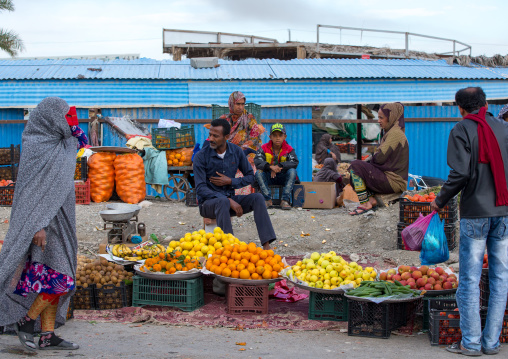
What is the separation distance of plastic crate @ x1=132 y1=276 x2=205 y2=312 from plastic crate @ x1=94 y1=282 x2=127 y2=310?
113 mm

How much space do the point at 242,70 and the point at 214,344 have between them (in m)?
12.2

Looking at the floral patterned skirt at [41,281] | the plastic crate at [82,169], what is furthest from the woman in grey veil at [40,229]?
the plastic crate at [82,169]

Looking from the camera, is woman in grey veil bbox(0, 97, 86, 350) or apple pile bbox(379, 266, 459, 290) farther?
apple pile bbox(379, 266, 459, 290)

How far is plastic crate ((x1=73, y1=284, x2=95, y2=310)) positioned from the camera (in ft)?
18.1

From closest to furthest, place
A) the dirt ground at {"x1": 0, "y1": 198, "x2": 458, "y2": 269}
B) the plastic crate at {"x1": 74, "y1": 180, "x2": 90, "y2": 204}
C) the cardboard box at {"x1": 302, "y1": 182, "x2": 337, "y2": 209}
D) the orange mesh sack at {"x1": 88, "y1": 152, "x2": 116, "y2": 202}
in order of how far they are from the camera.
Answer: the dirt ground at {"x1": 0, "y1": 198, "x2": 458, "y2": 269} < the cardboard box at {"x1": 302, "y1": 182, "x2": 337, "y2": 209} < the plastic crate at {"x1": 74, "y1": 180, "x2": 90, "y2": 204} < the orange mesh sack at {"x1": 88, "y1": 152, "x2": 116, "y2": 202}

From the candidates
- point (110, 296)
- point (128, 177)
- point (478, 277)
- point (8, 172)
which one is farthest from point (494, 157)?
point (8, 172)

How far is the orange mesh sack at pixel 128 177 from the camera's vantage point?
11484 mm

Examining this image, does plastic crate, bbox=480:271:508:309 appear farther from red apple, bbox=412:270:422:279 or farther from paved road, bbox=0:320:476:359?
red apple, bbox=412:270:422:279

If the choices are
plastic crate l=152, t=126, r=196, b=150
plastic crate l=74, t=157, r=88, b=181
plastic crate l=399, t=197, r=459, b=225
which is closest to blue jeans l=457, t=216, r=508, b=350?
plastic crate l=399, t=197, r=459, b=225

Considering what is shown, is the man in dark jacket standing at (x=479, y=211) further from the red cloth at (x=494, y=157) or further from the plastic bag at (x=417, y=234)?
the plastic bag at (x=417, y=234)

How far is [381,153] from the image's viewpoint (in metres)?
9.29

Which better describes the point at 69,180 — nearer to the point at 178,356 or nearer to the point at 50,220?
the point at 50,220

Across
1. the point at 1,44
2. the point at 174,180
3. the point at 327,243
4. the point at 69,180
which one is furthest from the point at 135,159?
the point at 1,44

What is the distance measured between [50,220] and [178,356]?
1.37 m
